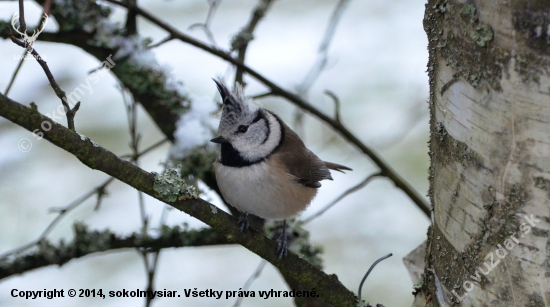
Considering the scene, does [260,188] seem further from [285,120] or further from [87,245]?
[285,120]

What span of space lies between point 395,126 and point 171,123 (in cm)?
248

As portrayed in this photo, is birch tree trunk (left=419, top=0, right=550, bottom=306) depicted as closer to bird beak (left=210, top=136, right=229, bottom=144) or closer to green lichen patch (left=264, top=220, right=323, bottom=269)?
bird beak (left=210, top=136, right=229, bottom=144)

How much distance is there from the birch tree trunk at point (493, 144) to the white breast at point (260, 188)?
987mm

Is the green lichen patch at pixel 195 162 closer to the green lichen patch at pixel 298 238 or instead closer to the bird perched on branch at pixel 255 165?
the bird perched on branch at pixel 255 165

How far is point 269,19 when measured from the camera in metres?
5.96

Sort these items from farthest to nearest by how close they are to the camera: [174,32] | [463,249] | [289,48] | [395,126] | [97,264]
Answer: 1. [289,48]
2. [395,126]
3. [97,264]
4. [174,32]
5. [463,249]

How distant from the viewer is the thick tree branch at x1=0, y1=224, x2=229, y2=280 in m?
2.76

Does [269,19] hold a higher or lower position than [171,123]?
higher

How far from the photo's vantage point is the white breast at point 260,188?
2631 millimetres

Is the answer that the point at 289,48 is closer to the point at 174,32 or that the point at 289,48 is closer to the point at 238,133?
the point at 174,32

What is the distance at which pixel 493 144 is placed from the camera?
158 cm

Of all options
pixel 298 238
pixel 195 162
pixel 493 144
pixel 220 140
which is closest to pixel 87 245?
pixel 195 162

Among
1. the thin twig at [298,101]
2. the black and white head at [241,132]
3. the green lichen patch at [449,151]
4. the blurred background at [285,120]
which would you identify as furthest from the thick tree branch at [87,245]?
the green lichen patch at [449,151]

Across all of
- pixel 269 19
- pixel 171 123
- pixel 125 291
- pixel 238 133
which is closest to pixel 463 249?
pixel 238 133
